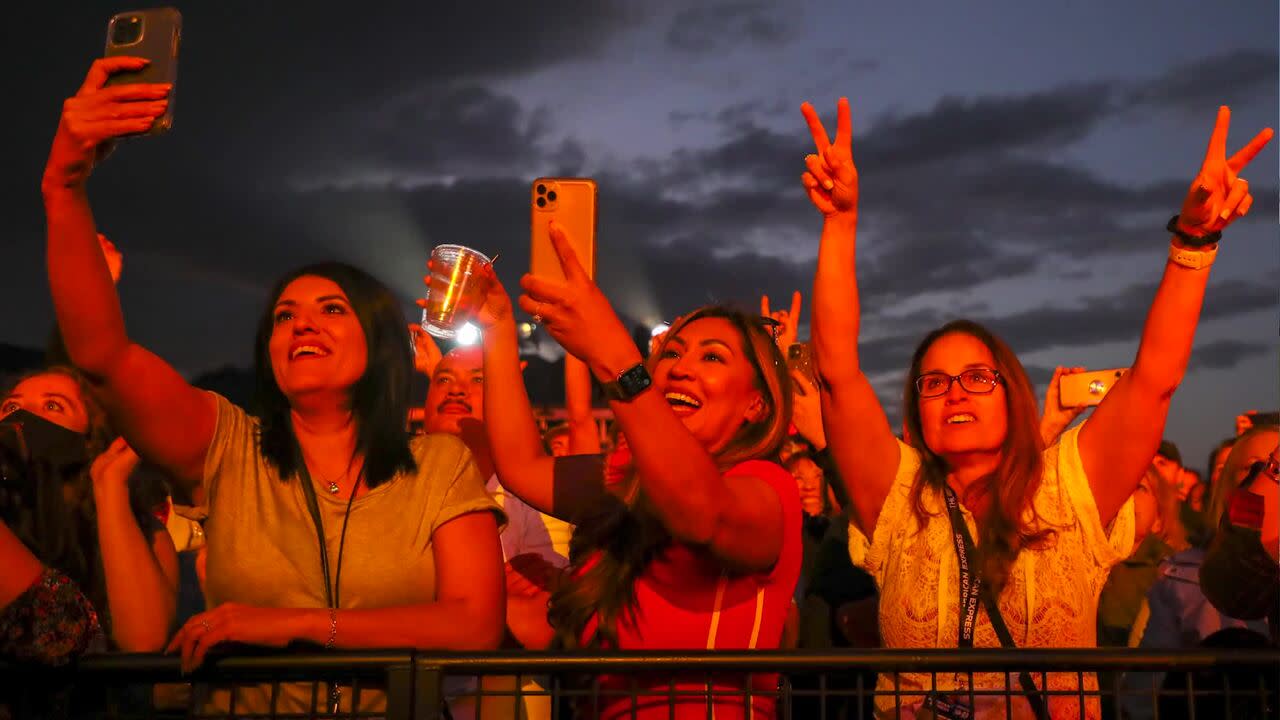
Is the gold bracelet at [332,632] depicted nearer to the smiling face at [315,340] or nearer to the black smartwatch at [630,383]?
the smiling face at [315,340]

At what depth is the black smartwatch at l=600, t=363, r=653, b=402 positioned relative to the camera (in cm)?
229

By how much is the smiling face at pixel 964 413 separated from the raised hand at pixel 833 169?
551mm

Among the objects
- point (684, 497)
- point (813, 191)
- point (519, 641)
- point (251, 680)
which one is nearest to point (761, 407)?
point (813, 191)

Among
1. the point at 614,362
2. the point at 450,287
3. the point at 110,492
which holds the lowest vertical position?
the point at 110,492

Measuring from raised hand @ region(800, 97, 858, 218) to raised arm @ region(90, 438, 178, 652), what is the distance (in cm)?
197

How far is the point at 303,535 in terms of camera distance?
2.86 meters

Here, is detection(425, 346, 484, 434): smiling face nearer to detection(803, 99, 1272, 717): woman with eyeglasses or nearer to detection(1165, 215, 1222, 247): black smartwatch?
detection(803, 99, 1272, 717): woman with eyeglasses

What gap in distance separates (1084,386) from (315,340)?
11.5 ft

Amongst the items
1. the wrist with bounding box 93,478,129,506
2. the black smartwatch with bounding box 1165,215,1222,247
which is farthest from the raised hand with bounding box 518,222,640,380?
the black smartwatch with bounding box 1165,215,1222,247

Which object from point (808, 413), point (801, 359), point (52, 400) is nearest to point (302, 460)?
point (52, 400)

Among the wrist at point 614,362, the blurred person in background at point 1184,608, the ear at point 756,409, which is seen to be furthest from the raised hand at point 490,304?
the blurred person in background at point 1184,608

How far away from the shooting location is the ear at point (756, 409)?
10.1 feet

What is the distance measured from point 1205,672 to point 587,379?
2.58 meters

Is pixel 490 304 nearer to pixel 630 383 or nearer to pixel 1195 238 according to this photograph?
pixel 630 383
